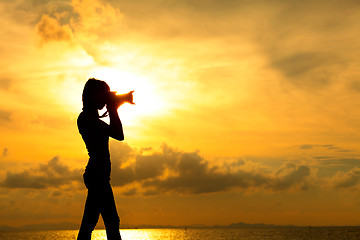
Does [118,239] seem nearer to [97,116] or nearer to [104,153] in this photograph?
[104,153]

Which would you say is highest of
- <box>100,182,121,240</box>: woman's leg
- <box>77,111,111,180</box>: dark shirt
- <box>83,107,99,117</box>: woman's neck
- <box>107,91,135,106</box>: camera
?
<box>107,91,135,106</box>: camera

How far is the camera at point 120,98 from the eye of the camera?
27.1 feet

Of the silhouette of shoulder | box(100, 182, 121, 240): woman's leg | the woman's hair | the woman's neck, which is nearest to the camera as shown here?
box(100, 182, 121, 240): woman's leg

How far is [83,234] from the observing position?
8.20 meters

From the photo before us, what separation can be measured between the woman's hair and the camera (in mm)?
153

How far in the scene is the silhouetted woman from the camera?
8008 mm

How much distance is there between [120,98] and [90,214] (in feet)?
6.61

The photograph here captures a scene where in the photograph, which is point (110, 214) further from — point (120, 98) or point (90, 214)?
point (120, 98)

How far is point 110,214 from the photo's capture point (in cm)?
802

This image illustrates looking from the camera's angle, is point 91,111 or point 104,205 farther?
point 91,111

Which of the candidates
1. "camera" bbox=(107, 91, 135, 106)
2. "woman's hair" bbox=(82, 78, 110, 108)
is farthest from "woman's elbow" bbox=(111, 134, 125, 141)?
"woman's hair" bbox=(82, 78, 110, 108)

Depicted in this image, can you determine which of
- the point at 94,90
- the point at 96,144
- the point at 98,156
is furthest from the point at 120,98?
the point at 98,156

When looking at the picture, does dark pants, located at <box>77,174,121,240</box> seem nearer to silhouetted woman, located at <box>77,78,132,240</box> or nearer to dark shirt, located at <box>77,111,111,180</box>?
silhouetted woman, located at <box>77,78,132,240</box>

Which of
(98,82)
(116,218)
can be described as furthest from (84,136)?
(116,218)
